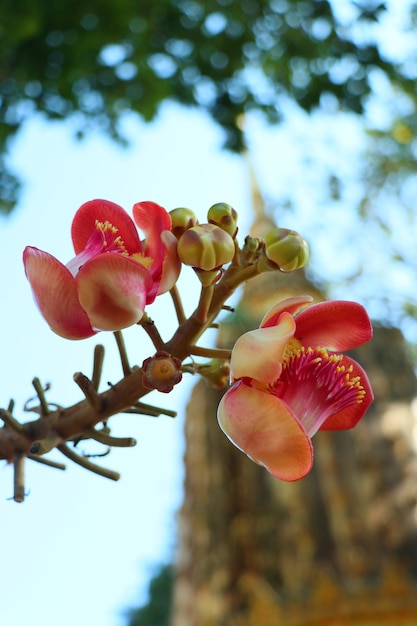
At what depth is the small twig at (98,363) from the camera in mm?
557

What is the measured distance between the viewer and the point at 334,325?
0.55 meters

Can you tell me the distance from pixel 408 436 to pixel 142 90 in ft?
10.8

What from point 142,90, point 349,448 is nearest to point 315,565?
point 349,448

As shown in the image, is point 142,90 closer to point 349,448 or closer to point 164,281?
point 164,281

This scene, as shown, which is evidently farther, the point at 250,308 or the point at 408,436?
the point at 250,308

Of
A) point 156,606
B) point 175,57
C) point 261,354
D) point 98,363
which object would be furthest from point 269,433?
point 156,606

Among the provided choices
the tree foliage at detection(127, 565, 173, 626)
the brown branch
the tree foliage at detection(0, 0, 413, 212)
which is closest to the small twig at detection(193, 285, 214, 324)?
the brown branch

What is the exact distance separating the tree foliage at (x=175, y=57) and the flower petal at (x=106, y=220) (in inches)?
81.8

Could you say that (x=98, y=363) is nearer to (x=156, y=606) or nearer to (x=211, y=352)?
(x=211, y=352)

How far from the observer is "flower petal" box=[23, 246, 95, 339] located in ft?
1.60

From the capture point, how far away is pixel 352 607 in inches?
166

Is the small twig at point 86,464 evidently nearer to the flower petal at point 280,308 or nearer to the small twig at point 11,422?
the small twig at point 11,422

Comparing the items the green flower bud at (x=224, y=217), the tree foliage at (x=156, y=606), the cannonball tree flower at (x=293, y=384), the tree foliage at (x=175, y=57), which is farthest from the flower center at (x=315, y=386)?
the tree foliage at (x=156, y=606)

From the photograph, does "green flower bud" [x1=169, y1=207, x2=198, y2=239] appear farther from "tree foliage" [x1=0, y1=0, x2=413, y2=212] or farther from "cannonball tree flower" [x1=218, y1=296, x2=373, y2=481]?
"tree foliage" [x1=0, y1=0, x2=413, y2=212]
